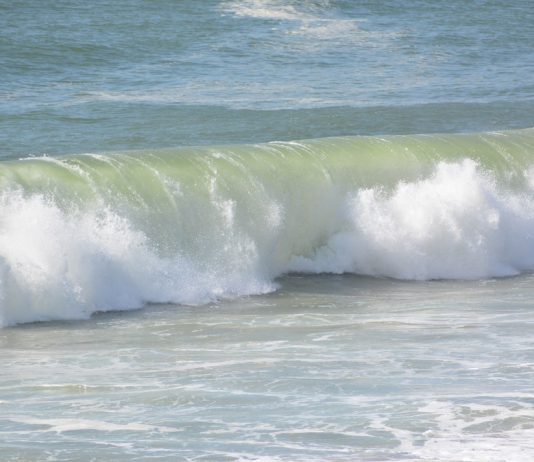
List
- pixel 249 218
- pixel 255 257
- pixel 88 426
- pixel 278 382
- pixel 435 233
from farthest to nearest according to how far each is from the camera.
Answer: pixel 435 233
pixel 249 218
pixel 255 257
pixel 278 382
pixel 88 426

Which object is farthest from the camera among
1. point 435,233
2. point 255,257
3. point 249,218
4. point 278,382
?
point 435,233

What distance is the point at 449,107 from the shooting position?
797 inches

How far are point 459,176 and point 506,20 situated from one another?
15113 millimetres

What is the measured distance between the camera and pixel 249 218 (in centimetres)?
1161

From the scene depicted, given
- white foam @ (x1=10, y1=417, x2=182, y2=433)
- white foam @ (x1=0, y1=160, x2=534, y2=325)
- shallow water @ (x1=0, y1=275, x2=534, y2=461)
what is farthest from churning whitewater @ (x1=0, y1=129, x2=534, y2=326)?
white foam @ (x1=10, y1=417, x2=182, y2=433)

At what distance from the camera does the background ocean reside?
659 cm

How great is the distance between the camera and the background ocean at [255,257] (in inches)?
259

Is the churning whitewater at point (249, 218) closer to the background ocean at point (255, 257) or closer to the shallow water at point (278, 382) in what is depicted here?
the background ocean at point (255, 257)

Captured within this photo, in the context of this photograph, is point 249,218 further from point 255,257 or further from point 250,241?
point 255,257

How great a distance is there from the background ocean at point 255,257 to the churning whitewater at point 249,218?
2 centimetres

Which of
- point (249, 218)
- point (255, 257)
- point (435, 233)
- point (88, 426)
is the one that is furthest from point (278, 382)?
point (435, 233)

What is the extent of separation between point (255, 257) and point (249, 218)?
0.37 metres

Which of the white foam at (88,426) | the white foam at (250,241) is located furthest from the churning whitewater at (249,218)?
the white foam at (88,426)

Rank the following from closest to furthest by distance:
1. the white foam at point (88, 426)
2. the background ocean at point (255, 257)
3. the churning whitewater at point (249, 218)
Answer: the white foam at point (88, 426) → the background ocean at point (255, 257) → the churning whitewater at point (249, 218)
